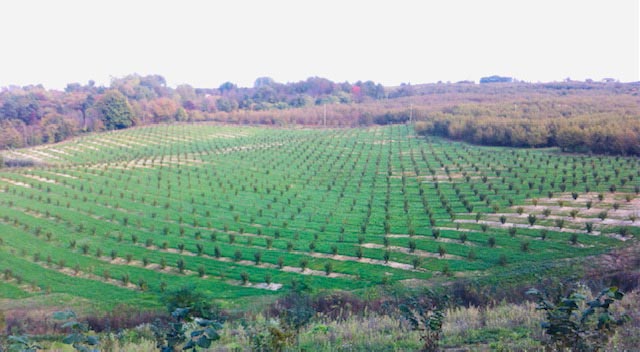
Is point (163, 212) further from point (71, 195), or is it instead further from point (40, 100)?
point (40, 100)

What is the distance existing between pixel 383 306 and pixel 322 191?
22556 millimetres

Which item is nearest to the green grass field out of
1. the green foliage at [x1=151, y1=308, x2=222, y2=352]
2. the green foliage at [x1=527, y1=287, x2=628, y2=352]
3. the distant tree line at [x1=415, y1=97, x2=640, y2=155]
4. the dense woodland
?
the distant tree line at [x1=415, y1=97, x2=640, y2=155]

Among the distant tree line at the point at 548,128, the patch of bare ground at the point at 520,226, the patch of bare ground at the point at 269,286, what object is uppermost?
the distant tree line at the point at 548,128

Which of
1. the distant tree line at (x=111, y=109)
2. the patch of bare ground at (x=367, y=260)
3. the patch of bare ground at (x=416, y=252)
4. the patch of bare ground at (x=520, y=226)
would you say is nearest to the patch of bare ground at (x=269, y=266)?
the patch of bare ground at (x=367, y=260)

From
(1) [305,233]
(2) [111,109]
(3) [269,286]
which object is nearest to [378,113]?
(2) [111,109]

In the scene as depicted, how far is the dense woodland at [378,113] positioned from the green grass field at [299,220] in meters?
3.56

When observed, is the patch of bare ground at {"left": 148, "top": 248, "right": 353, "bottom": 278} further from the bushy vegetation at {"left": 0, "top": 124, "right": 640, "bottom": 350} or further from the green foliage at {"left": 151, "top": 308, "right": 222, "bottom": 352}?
the green foliage at {"left": 151, "top": 308, "right": 222, "bottom": 352}

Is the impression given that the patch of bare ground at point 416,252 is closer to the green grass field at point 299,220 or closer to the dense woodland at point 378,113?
the green grass field at point 299,220

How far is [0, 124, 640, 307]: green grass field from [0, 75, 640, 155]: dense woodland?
3.56m

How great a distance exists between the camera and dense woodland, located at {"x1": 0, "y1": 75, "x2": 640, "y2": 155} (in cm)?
4931

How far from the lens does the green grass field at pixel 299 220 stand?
62.7 feet

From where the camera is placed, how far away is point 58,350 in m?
8.89

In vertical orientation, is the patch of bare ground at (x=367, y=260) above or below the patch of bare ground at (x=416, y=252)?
below

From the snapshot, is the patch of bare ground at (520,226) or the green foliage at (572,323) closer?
the green foliage at (572,323)
